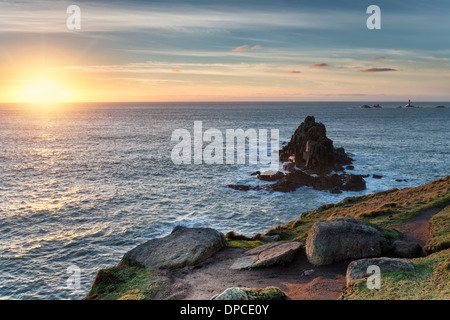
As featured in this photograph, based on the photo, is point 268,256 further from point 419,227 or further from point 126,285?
point 419,227

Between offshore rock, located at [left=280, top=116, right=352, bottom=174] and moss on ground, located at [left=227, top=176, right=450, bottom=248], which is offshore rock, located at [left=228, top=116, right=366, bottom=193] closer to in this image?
offshore rock, located at [left=280, top=116, right=352, bottom=174]

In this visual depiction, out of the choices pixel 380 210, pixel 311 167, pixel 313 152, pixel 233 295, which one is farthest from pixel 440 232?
pixel 313 152

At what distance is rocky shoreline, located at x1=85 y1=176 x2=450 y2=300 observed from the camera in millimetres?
16672

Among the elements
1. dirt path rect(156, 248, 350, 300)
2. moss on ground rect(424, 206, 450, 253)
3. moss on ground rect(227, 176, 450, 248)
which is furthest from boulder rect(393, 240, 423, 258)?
dirt path rect(156, 248, 350, 300)

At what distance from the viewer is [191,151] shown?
87.5m

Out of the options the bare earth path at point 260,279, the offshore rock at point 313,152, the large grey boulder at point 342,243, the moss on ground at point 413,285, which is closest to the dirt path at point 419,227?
the bare earth path at point 260,279

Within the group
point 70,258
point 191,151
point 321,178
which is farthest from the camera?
point 191,151

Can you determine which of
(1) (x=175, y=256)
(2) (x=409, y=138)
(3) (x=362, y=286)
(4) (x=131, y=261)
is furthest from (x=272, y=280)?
(2) (x=409, y=138)

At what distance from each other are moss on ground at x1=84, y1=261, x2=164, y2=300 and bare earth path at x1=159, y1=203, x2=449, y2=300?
2.84 ft

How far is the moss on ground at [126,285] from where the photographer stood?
17.9 m

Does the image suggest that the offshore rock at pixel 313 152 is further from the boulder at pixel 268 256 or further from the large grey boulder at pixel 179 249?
the large grey boulder at pixel 179 249
